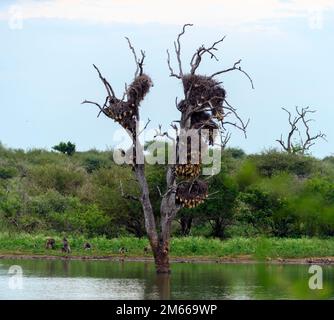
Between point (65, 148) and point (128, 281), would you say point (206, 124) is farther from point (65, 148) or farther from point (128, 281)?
point (65, 148)

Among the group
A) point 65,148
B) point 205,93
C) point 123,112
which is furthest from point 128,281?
point 65,148

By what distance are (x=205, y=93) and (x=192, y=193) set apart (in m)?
3.35

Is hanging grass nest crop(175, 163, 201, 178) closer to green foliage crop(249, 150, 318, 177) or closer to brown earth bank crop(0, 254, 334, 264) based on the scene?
brown earth bank crop(0, 254, 334, 264)

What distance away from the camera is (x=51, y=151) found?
8425 centimetres

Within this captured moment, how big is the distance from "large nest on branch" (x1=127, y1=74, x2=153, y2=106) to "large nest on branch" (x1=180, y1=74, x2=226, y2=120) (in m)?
1.26

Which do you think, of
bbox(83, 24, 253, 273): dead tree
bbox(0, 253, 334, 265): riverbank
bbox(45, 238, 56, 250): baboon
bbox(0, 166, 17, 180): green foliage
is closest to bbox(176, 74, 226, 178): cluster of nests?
bbox(83, 24, 253, 273): dead tree

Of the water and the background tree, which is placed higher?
the background tree

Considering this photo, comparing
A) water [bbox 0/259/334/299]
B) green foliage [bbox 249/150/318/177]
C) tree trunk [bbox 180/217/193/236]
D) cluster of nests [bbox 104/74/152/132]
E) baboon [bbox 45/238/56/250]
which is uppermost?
cluster of nests [bbox 104/74/152/132]

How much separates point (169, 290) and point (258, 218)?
15740 millimetres

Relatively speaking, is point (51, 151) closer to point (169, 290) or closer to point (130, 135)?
point (130, 135)

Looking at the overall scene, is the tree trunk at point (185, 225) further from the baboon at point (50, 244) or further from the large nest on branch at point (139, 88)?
the large nest on branch at point (139, 88)

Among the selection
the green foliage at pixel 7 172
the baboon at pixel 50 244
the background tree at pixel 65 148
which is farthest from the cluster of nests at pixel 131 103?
the background tree at pixel 65 148

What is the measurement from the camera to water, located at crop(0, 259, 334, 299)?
24188 mm

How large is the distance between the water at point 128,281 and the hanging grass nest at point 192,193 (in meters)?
2.45
